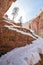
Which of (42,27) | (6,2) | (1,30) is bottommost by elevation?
(42,27)

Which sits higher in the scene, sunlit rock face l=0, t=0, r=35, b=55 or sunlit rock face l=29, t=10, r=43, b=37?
sunlit rock face l=0, t=0, r=35, b=55

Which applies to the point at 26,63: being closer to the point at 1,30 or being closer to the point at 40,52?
the point at 40,52

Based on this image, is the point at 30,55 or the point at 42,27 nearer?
the point at 30,55

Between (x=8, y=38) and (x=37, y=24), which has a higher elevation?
(x=8, y=38)

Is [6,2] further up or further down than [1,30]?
further up

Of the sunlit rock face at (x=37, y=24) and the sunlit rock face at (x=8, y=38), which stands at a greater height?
the sunlit rock face at (x=8, y=38)

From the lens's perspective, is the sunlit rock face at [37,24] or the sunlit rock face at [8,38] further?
the sunlit rock face at [37,24]

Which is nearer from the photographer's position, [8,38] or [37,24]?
[8,38]

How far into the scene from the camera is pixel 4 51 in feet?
33.9

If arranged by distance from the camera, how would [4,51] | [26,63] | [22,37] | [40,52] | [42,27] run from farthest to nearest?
[42,27]
[22,37]
[4,51]
[40,52]
[26,63]

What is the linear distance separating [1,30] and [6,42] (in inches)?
41.4

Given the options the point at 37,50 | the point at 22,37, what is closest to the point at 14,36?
the point at 22,37

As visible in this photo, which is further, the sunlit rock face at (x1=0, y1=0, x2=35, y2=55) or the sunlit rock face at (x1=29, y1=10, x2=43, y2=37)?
the sunlit rock face at (x1=29, y1=10, x2=43, y2=37)

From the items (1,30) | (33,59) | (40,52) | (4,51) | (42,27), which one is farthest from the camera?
(42,27)
